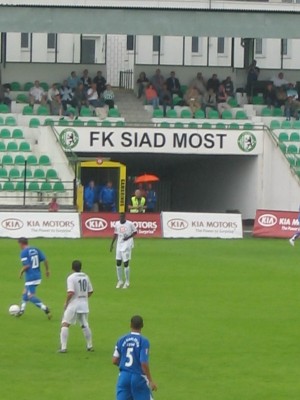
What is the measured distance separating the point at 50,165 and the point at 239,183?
308 inches

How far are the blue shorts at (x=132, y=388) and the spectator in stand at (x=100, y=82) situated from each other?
125ft

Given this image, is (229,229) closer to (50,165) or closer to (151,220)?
(151,220)

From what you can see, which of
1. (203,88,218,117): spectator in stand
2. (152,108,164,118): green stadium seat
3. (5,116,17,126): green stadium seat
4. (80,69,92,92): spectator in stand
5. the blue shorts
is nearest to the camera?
the blue shorts

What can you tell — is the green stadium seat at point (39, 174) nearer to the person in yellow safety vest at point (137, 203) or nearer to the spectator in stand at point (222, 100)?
the person in yellow safety vest at point (137, 203)

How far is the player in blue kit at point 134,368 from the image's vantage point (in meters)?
15.4

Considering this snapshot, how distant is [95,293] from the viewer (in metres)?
29.8

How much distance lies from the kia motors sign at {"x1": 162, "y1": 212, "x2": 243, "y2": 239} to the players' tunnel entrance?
15.7 ft

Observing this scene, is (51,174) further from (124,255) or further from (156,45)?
(124,255)

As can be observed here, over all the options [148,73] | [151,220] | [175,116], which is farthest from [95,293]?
[148,73]

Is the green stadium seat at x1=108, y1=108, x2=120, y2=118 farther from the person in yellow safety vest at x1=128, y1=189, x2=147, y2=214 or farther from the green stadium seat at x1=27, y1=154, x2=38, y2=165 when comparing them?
the person in yellow safety vest at x1=128, y1=189, x2=147, y2=214

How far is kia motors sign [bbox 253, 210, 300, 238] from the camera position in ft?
146

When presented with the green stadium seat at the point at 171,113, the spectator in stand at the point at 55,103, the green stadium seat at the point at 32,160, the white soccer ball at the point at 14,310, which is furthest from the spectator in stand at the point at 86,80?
the white soccer ball at the point at 14,310

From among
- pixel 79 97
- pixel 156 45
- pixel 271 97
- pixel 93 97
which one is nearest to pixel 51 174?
pixel 79 97

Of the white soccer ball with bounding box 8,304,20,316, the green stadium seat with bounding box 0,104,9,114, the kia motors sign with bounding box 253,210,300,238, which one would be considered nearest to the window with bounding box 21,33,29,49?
the green stadium seat with bounding box 0,104,9,114
